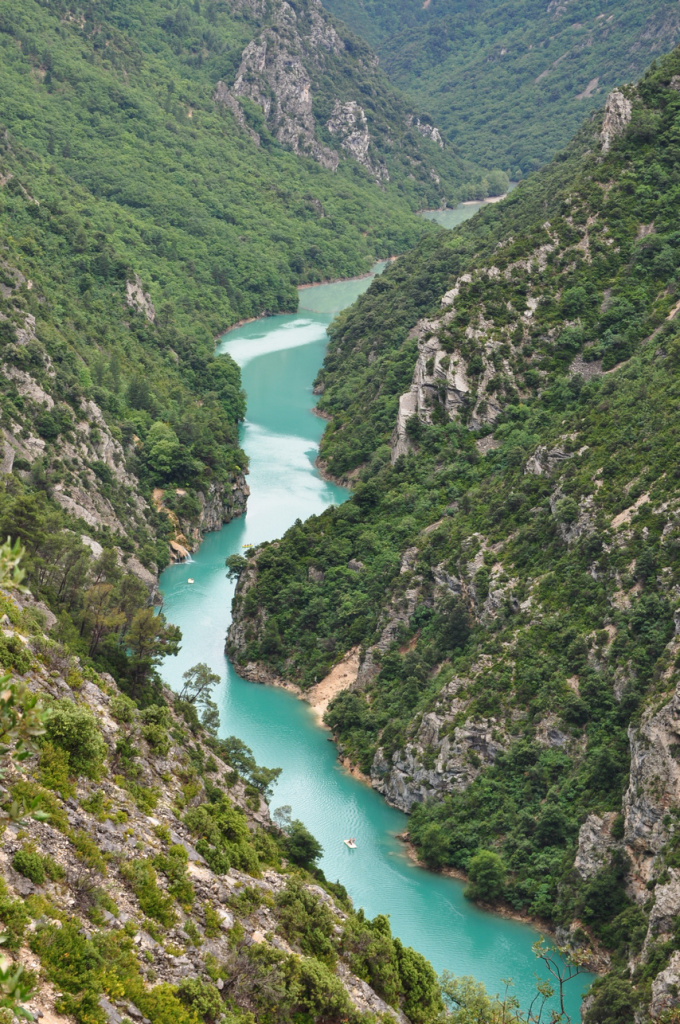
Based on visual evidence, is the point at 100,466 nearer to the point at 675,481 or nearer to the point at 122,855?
the point at 675,481

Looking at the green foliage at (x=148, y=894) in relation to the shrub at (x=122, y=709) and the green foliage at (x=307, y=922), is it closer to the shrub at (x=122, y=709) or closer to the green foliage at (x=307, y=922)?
the green foliage at (x=307, y=922)

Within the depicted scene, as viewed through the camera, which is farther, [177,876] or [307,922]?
[307,922]

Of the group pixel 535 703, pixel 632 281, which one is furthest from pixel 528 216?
pixel 535 703

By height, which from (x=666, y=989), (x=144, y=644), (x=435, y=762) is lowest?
(x=435, y=762)

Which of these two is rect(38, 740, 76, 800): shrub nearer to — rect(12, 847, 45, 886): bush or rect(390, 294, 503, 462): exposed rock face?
rect(12, 847, 45, 886): bush

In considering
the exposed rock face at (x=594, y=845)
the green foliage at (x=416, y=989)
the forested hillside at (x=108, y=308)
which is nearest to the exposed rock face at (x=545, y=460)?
the exposed rock face at (x=594, y=845)

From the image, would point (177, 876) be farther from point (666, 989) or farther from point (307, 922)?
point (666, 989)

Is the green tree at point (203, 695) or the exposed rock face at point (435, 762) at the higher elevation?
the green tree at point (203, 695)

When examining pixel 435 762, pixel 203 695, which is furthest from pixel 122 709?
pixel 435 762
